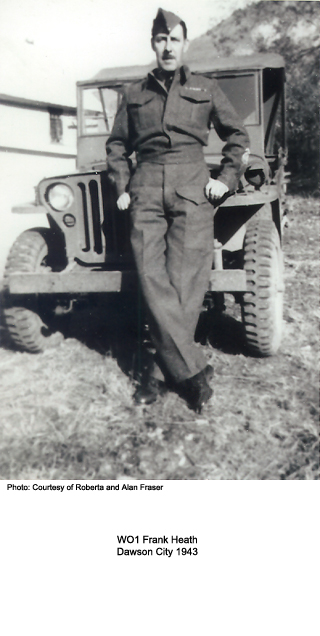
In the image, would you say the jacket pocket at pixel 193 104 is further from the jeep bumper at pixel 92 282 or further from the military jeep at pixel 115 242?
the jeep bumper at pixel 92 282

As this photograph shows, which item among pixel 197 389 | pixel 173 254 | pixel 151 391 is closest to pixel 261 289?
pixel 173 254

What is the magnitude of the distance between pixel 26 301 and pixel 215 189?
149 centimetres

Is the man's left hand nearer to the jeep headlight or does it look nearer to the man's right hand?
the man's right hand

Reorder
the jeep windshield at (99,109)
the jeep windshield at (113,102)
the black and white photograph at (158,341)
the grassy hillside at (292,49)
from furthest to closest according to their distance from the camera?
the grassy hillside at (292,49) < the jeep windshield at (99,109) < the jeep windshield at (113,102) < the black and white photograph at (158,341)

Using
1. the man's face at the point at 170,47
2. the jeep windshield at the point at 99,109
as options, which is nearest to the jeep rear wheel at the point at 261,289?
the man's face at the point at 170,47

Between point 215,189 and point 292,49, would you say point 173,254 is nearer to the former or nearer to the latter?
point 215,189

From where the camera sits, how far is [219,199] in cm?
272

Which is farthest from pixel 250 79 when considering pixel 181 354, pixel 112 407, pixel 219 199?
pixel 112 407

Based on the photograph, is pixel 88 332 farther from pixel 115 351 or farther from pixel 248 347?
pixel 248 347

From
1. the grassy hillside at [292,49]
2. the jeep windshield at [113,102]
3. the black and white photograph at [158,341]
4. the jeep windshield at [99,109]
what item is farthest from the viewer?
the grassy hillside at [292,49]

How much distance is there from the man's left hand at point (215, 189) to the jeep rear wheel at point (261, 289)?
1.54 feet

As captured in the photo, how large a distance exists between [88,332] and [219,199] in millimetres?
1672

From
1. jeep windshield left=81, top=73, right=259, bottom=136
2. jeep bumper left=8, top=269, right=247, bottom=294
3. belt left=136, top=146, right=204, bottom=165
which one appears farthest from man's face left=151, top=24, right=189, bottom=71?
jeep windshield left=81, top=73, right=259, bottom=136

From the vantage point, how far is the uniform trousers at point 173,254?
8.20 ft
